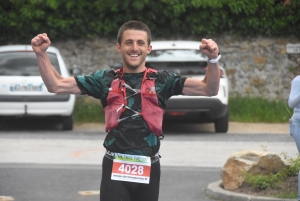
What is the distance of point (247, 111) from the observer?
18.2 m

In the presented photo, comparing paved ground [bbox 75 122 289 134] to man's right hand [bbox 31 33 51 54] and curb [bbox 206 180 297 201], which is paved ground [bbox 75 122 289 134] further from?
man's right hand [bbox 31 33 51 54]

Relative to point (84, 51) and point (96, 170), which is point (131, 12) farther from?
point (96, 170)

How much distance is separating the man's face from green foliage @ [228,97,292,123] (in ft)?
42.7

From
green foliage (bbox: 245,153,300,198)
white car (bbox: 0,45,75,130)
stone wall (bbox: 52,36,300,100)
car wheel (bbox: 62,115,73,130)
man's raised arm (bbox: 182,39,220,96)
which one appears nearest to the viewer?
man's raised arm (bbox: 182,39,220,96)

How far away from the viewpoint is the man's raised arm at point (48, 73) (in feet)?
15.4

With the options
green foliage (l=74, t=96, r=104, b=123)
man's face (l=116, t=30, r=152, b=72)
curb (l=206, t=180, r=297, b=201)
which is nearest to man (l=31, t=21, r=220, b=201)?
man's face (l=116, t=30, r=152, b=72)

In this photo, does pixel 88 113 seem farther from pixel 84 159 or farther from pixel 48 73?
pixel 48 73

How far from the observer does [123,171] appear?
15.7 feet

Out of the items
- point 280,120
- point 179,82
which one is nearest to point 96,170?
point 179,82

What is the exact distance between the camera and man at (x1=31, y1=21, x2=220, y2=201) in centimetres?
481

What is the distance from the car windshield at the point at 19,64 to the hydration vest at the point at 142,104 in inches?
411

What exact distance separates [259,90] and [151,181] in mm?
15436

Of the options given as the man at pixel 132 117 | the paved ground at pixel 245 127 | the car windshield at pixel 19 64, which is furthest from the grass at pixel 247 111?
the man at pixel 132 117

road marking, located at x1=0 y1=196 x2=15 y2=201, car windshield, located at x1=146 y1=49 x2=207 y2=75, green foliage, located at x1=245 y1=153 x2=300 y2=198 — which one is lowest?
road marking, located at x1=0 y1=196 x2=15 y2=201
